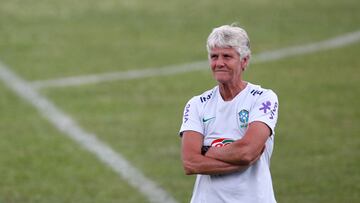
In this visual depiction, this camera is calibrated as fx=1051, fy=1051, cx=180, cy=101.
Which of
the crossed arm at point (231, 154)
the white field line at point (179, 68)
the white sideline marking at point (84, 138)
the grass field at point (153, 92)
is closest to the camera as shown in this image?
the crossed arm at point (231, 154)

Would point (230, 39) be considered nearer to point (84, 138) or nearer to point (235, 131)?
point (235, 131)

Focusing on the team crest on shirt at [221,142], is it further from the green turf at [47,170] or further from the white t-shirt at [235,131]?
the green turf at [47,170]

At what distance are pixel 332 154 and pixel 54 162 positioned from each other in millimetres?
3566

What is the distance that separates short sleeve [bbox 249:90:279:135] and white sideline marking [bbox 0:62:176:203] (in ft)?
16.2

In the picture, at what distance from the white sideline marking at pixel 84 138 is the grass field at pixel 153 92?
121 millimetres

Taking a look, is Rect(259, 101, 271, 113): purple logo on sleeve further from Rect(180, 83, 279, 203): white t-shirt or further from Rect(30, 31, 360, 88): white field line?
Rect(30, 31, 360, 88): white field line

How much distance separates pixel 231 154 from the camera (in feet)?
21.5

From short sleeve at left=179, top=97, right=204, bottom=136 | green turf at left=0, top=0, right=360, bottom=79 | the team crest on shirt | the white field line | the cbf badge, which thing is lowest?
the team crest on shirt

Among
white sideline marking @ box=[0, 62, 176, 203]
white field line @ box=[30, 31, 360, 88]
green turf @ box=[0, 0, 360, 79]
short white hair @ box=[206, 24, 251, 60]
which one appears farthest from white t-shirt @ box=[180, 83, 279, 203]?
green turf @ box=[0, 0, 360, 79]

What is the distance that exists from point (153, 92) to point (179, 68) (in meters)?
1.96

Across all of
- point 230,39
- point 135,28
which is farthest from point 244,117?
point 135,28

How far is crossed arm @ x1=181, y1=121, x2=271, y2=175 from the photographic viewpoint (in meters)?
6.51

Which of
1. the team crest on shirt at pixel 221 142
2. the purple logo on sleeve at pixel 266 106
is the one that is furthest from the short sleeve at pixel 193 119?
the purple logo on sleeve at pixel 266 106

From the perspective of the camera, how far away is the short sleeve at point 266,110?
6.61 m
